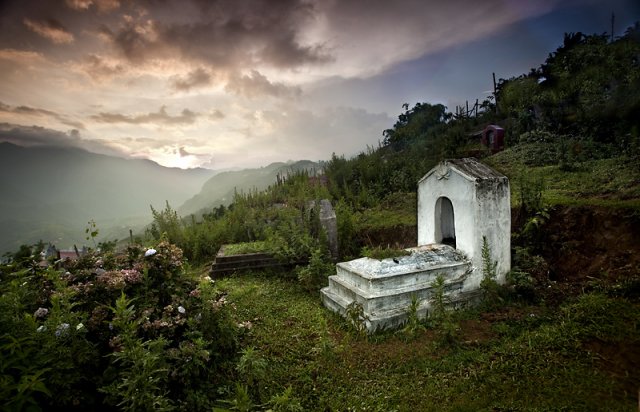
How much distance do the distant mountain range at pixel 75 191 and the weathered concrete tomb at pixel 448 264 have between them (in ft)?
279

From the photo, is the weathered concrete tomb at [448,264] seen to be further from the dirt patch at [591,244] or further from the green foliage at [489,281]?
the dirt patch at [591,244]

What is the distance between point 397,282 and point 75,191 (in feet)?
522

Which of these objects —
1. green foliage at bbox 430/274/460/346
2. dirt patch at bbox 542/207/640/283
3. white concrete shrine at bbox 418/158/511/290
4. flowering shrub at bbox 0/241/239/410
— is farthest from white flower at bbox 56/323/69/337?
dirt patch at bbox 542/207/640/283

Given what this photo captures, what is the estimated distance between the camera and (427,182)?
6.15m

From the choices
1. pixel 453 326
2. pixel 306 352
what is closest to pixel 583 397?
pixel 453 326

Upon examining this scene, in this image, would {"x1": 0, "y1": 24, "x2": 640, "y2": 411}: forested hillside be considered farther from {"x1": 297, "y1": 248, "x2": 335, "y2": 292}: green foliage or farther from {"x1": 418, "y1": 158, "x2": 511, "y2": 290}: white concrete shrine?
{"x1": 418, "y1": 158, "x2": 511, "y2": 290}: white concrete shrine

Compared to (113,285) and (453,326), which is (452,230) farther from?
(113,285)

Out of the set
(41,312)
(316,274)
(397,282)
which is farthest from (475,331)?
(41,312)

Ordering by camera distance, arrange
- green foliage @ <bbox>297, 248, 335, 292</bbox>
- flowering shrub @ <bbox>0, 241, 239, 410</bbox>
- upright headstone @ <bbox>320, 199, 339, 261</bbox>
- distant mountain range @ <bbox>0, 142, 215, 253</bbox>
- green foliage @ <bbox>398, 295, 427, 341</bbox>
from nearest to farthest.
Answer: flowering shrub @ <bbox>0, 241, 239, 410</bbox>, green foliage @ <bbox>398, 295, 427, 341</bbox>, green foliage @ <bbox>297, 248, 335, 292</bbox>, upright headstone @ <bbox>320, 199, 339, 261</bbox>, distant mountain range @ <bbox>0, 142, 215, 253</bbox>

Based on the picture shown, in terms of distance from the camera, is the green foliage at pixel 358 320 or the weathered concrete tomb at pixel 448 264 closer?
the green foliage at pixel 358 320

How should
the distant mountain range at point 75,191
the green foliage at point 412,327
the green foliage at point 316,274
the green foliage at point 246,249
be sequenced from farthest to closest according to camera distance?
1. the distant mountain range at point 75,191
2. the green foliage at point 246,249
3. the green foliage at point 316,274
4. the green foliage at point 412,327

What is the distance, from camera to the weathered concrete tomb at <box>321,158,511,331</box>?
15.4ft

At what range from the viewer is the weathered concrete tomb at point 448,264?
4.71m

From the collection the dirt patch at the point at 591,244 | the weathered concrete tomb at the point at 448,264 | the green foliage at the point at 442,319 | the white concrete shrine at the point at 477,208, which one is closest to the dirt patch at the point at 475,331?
the green foliage at the point at 442,319
